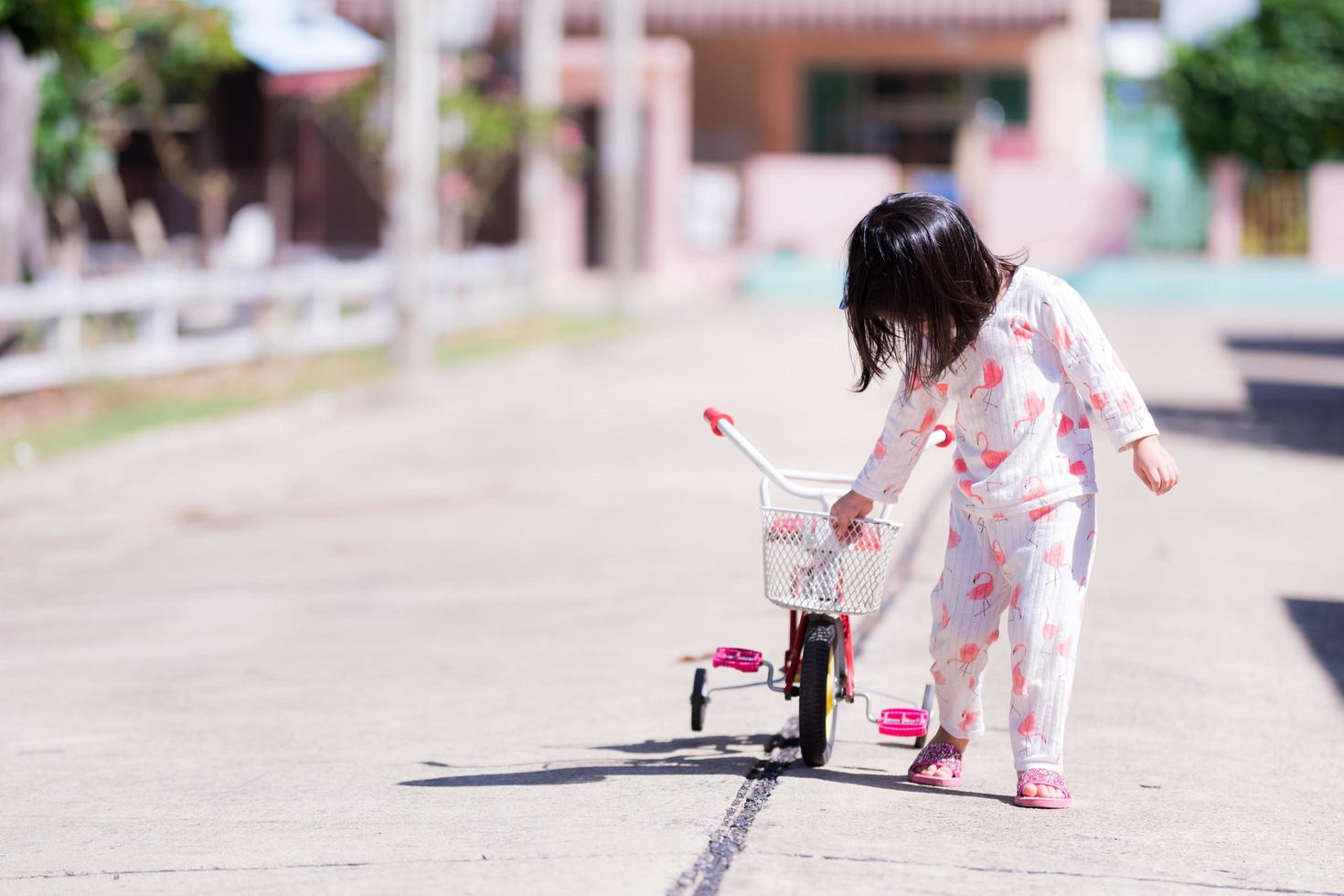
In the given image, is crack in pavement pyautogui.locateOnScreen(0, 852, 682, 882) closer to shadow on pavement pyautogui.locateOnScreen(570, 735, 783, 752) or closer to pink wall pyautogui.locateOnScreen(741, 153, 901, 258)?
shadow on pavement pyautogui.locateOnScreen(570, 735, 783, 752)

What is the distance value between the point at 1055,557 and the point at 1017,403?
398mm

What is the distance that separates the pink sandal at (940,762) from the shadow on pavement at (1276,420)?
30.8 ft

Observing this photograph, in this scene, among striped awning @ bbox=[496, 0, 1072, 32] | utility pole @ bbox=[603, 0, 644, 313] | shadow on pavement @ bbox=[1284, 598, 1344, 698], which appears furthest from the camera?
striped awning @ bbox=[496, 0, 1072, 32]

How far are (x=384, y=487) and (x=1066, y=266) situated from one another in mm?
24460

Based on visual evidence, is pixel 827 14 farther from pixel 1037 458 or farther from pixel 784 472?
pixel 1037 458

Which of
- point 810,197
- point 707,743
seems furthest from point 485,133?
point 707,743

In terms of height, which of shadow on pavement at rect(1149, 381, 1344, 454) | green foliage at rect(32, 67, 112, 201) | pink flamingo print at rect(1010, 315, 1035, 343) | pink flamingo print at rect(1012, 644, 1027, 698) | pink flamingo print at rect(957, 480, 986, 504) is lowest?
shadow on pavement at rect(1149, 381, 1344, 454)

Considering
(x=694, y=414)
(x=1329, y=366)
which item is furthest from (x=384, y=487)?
(x=1329, y=366)

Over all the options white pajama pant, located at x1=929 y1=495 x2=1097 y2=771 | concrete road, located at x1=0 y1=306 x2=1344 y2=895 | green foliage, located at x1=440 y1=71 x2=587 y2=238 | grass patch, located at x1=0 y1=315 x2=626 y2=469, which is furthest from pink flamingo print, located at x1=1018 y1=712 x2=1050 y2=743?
green foliage, located at x1=440 y1=71 x2=587 y2=238

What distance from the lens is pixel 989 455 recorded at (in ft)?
18.1

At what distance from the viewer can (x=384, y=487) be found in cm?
1310

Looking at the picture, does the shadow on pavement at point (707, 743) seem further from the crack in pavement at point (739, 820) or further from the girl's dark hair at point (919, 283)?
the girl's dark hair at point (919, 283)

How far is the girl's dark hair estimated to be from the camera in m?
5.40

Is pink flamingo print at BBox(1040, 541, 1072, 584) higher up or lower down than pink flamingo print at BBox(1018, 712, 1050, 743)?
higher up
